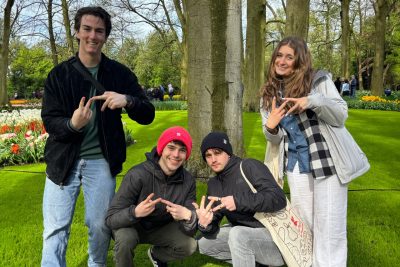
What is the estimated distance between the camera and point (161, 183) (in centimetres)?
311

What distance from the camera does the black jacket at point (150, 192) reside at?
2901 mm

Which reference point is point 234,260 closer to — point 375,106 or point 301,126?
point 301,126

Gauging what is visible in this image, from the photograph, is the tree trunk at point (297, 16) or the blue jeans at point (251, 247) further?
the tree trunk at point (297, 16)

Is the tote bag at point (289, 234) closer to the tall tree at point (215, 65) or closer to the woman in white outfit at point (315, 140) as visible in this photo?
the woman in white outfit at point (315, 140)

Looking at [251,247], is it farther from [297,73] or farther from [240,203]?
[297,73]

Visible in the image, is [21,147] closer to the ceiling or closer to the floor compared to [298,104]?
closer to the floor

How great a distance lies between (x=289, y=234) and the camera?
9.30ft

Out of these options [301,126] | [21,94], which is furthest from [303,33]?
[21,94]

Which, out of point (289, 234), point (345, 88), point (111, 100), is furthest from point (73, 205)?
point (345, 88)

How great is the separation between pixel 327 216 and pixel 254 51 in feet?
49.5

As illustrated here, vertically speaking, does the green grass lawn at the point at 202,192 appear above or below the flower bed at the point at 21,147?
below

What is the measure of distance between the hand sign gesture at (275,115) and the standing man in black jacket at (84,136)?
80 centimetres

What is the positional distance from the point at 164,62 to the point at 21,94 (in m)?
17.7

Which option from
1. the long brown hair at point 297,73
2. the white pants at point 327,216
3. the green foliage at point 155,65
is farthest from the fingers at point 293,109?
the green foliage at point 155,65
